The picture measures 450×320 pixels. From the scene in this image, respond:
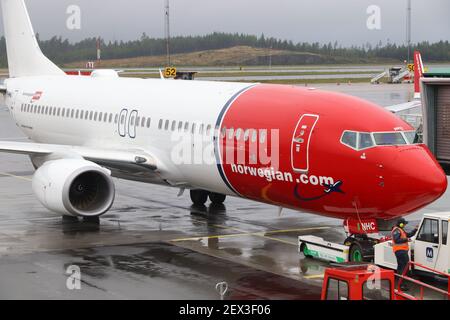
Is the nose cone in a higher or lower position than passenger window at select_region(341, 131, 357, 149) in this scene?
lower

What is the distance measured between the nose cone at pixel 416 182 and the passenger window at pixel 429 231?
1.97 feet

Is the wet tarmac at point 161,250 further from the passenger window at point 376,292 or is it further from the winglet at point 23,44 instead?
the winglet at point 23,44

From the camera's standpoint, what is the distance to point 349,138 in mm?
20672

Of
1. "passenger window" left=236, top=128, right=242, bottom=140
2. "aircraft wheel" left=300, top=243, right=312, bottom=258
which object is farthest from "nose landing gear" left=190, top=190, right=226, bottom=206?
"aircraft wheel" left=300, top=243, right=312, bottom=258

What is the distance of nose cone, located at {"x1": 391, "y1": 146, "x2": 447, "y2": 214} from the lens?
19641mm

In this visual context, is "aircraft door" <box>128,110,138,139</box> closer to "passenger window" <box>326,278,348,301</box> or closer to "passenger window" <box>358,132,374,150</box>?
"passenger window" <box>358,132,374,150</box>

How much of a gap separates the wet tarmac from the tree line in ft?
135

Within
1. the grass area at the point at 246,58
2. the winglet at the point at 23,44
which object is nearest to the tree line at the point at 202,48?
the grass area at the point at 246,58

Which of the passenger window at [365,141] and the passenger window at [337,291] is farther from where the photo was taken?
the passenger window at [365,141]

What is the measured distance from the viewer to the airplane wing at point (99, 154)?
26048mm

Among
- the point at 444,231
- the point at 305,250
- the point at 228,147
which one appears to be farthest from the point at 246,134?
the point at 444,231

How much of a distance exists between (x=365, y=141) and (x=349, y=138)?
0.39 meters
